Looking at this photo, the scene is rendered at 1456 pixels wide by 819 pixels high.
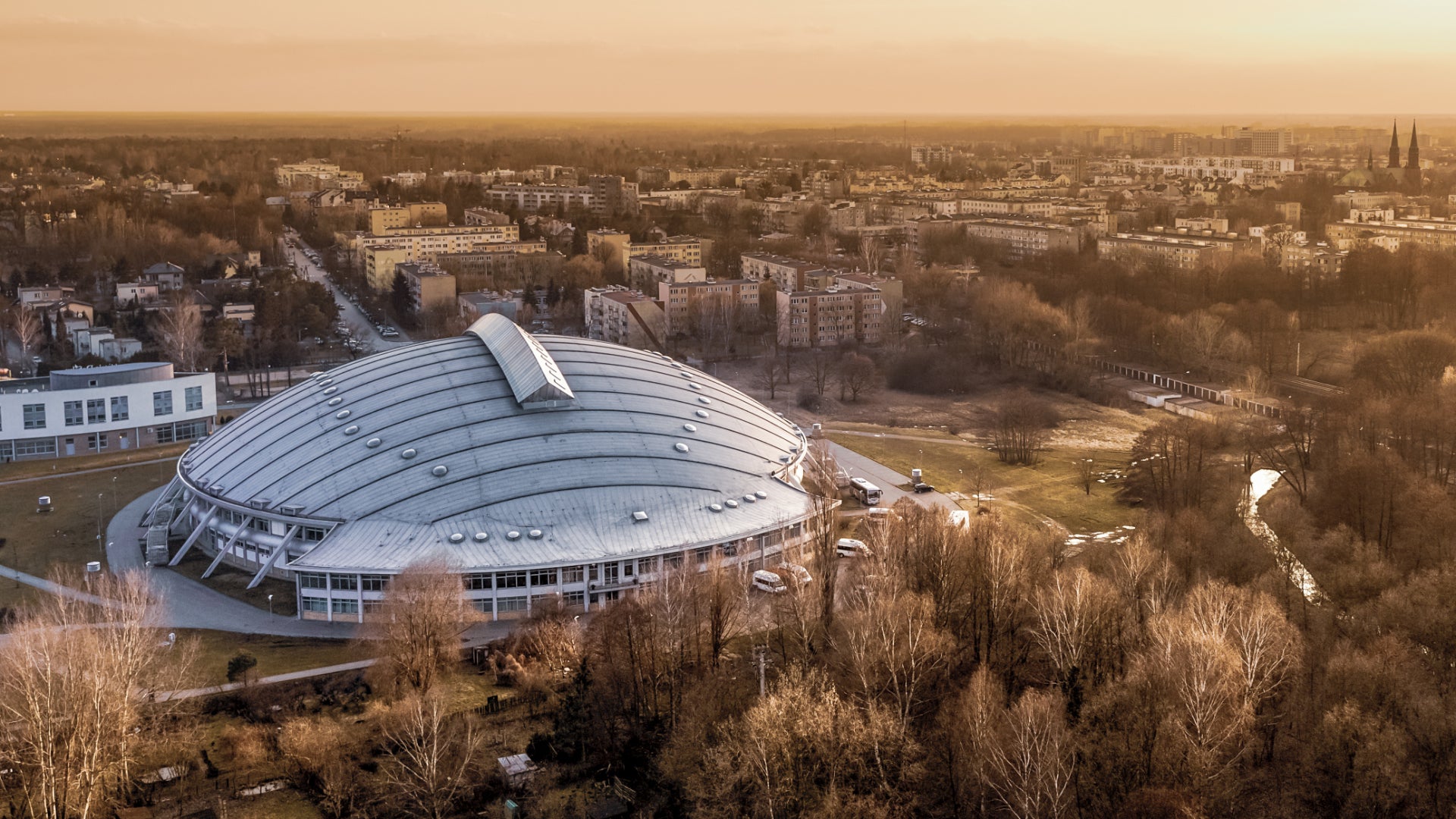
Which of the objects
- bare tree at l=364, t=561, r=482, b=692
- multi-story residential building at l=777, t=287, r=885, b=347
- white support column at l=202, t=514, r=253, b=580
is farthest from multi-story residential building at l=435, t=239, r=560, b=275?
bare tree at l=364, t=561, r=482, b=692

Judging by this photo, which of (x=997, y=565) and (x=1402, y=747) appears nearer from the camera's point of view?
(x=1402, y=747)

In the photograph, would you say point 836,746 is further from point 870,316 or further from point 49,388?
point 870,316

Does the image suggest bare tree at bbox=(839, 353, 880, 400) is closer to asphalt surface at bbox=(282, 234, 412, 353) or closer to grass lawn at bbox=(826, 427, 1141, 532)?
grass lawn at bbox=(826, 427, 1141, 532)

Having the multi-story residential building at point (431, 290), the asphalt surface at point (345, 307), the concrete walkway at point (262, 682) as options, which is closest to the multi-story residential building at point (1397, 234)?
the multi-story residential building at point (431, 290)

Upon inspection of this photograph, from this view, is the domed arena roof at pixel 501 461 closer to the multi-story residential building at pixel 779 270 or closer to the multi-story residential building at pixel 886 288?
the multi-story residential building at pixel 886 288

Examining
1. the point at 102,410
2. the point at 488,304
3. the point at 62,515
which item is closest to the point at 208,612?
the point at 62,515

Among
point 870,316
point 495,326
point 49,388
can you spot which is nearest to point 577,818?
point 495,326

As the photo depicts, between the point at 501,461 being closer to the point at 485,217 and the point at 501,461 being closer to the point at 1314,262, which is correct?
the point at 1314,262
